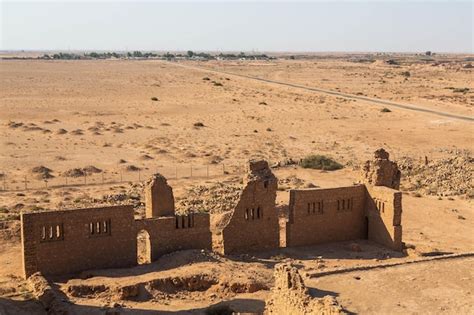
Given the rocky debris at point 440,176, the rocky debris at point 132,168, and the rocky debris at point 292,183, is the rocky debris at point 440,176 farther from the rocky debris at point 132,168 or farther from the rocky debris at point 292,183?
the rocky debris at point 132,168

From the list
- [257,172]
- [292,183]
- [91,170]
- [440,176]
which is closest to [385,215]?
[257,172]

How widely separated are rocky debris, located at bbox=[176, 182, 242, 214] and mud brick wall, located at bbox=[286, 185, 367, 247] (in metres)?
4.36

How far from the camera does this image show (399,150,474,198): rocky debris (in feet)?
115

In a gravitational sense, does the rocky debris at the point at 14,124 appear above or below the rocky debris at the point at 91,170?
above

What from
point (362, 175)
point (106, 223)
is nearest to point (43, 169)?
point (106, 223)

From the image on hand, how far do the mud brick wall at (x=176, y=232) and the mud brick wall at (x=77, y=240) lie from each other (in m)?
0.66

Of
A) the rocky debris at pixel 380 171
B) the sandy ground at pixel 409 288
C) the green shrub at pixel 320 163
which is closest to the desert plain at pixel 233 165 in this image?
the sandy ground at pixel 409 288

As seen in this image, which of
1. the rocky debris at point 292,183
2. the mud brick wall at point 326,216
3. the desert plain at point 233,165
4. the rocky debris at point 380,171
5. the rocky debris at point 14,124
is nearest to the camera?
the desert plain at point 233,165

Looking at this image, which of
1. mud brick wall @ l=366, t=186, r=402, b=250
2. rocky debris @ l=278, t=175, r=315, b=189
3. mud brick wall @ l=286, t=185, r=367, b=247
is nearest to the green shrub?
rocky debris @ l=278, t=175, r=315, b=189

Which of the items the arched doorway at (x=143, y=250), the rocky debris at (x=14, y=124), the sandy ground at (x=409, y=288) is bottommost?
the arched doorway at (x=143, y=250)

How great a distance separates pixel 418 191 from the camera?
115ft

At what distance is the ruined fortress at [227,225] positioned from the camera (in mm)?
20344

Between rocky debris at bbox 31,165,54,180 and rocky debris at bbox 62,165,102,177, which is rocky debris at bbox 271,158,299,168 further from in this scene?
rocky debris at bbox 31,165,54,180

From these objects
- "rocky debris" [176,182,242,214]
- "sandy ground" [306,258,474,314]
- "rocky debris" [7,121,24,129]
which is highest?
"rocky debris" [7,121,24,129]
